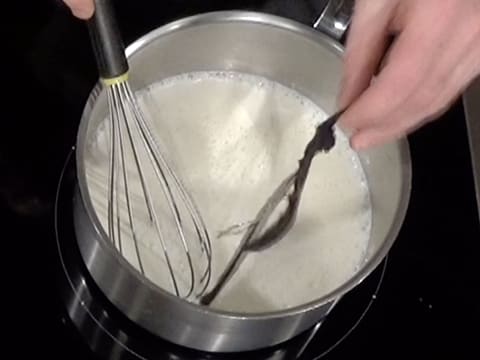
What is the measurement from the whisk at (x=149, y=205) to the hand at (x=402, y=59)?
171mm

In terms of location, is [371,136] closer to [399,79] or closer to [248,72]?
[399,79]

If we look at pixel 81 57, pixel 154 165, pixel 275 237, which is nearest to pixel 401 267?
pixel 275 237

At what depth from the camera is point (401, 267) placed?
3.14 ft

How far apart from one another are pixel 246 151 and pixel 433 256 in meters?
0.19

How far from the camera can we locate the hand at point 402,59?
0.75 metres

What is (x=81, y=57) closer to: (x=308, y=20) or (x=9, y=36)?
(x=9, y=36)

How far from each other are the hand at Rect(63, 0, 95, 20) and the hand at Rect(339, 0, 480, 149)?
0.61 feet

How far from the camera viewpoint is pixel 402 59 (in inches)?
29.5

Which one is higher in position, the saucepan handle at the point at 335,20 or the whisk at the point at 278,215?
the saucepan handle at the point at 335,20

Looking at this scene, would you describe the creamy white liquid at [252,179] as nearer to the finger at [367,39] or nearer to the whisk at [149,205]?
the whisk at [149,205]

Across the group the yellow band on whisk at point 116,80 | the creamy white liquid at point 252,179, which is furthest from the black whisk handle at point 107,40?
the creamy white liquid at point 252,179

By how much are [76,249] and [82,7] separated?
267 mm

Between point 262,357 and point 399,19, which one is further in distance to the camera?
point 262,357

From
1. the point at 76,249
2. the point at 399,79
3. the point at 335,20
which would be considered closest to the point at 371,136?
the point at 399,79
